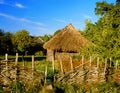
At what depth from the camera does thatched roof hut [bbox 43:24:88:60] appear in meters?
36.0

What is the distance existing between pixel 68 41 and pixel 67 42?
24 centimetres

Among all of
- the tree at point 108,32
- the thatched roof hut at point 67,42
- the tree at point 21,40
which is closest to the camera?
the tree at point 108,32

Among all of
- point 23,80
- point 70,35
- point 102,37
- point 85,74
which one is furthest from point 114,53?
point 70,35

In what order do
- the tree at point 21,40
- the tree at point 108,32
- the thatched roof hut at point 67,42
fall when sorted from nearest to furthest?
1. the tree at point 108,32
2. the thatched roof hut at point 67,42
3. the tree at point 21,40

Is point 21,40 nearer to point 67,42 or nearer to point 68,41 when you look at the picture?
point 68,41

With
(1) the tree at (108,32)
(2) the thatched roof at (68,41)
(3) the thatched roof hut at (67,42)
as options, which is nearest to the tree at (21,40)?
(3) the thatched roof hut at (67,42)

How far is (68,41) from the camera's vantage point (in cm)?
3697

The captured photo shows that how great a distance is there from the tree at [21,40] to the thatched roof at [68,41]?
2132 centimetres

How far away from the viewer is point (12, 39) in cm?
5947

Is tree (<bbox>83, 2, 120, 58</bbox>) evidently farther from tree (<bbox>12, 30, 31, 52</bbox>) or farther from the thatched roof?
tree (<bbox>12, 30, 31, 52</bbox>)

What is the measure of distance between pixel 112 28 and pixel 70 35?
1482 cm

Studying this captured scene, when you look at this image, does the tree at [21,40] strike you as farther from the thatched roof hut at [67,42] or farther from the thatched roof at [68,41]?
the thatched roof at [68,41]

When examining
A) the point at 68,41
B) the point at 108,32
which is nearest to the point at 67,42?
the point at 68,41

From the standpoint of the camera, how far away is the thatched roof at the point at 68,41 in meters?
36.1
